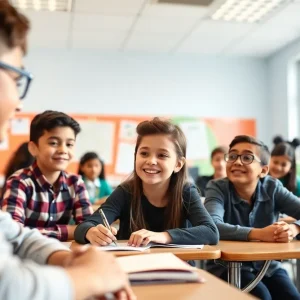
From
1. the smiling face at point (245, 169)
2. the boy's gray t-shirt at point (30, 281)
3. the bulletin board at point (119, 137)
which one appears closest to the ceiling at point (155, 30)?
the bulletin board at point (119, 137)

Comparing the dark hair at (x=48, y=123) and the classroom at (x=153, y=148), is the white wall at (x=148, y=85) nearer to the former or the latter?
the classroom at (x=153, y=148)

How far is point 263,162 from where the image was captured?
2.35 meters

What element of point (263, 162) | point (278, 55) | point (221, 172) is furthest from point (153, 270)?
point (278, 55)

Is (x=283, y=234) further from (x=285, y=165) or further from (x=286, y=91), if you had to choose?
(x=286, y=91)

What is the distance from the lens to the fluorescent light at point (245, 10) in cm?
445

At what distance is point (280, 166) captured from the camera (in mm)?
3473

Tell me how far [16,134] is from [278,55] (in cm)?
351

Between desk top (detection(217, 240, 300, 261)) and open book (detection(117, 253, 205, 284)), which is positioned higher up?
desk top (detection(217, 240, 300, 261))

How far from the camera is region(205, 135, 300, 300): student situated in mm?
2098

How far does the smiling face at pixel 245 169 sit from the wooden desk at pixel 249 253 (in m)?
0.48

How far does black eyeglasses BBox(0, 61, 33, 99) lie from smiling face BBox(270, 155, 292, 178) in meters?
2.84

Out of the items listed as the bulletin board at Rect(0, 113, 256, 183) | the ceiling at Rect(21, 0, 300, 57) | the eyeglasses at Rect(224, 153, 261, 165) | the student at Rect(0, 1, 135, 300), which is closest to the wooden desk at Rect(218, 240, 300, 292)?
the eyeglasses at Rect(224, 153, 261, 165)

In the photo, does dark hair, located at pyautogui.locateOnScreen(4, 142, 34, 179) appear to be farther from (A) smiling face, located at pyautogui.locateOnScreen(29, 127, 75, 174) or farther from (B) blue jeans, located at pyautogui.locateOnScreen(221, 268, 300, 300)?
(B) blue jeans, located at pyautogui.locateOnScreen(221, 268, 300, 300)

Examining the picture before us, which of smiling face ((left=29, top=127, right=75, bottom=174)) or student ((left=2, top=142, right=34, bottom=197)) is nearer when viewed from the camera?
smiling face ((left=29, top=127, right=75, bottom=174))
